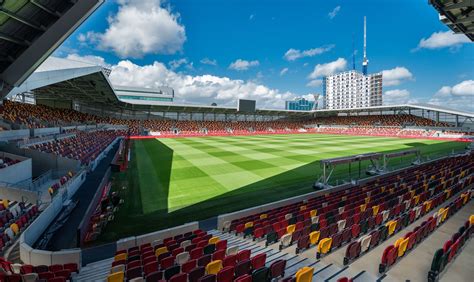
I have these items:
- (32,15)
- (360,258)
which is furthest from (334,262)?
(32,15)

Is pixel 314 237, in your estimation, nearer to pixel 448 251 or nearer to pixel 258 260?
pixel 258 260

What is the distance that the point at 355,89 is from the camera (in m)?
180

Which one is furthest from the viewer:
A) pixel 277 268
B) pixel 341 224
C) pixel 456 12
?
pixel 456 12

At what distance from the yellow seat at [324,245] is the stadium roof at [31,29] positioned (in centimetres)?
1744

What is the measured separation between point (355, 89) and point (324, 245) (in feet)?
644

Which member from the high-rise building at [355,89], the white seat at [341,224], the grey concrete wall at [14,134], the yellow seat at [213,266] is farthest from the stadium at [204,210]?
the high-rise building at [355,89]

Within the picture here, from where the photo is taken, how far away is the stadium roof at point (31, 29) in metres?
15.1

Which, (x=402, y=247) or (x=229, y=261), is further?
(x=402, y=247)

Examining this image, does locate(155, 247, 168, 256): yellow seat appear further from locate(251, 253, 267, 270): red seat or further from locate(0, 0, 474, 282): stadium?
locate(251, 253, 267, 270): red seat

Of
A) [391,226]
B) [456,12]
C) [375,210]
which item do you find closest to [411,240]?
[391,226]

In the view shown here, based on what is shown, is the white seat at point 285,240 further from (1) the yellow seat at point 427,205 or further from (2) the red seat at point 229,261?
(1) the yellow seat at point 427,205

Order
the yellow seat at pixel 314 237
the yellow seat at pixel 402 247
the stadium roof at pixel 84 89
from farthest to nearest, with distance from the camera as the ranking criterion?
the stadium roof at pixel 84 89
the yellow seat at pixel 314 237
the yellow seat at pixel 402 247

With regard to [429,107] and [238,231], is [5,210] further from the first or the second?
[429,107]

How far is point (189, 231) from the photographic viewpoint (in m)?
8.98
